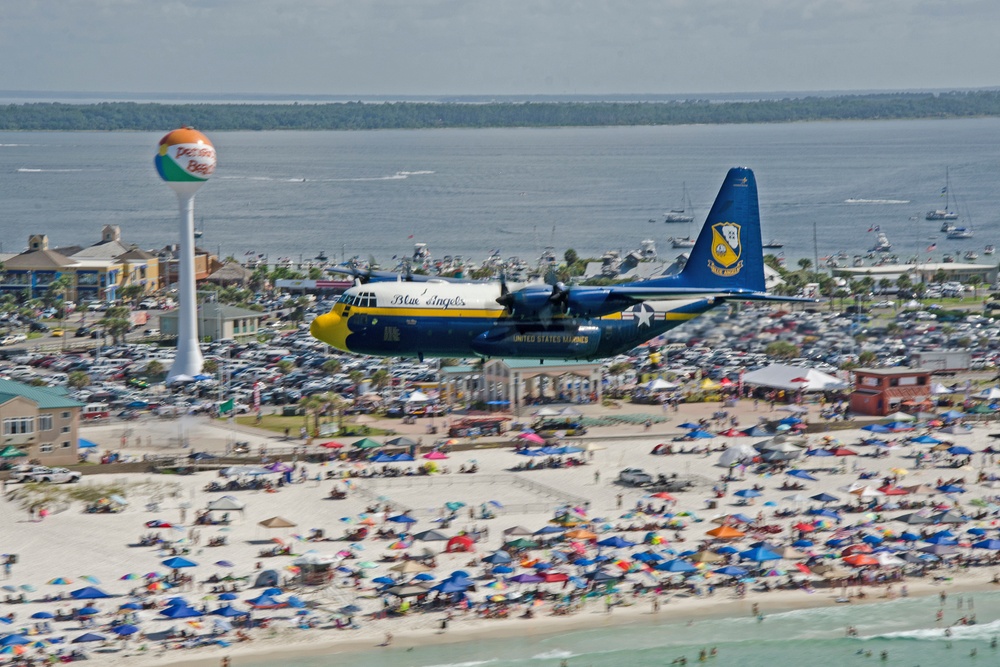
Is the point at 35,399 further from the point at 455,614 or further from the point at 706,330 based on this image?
the point at 706,330

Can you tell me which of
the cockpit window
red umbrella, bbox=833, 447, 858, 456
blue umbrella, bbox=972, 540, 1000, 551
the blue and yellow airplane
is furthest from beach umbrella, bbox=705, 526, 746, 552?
the cockpit window

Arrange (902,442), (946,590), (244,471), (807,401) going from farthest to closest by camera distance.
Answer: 1. (807,401)
2. (902,442)
3. (244,471)
4. (946,590)

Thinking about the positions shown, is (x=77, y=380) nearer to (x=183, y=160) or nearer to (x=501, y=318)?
(x=183, y=160)

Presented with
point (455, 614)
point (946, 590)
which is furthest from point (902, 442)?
point (455, 614)

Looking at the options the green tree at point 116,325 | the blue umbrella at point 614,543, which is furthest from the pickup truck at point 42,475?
the green tree at point 116,325

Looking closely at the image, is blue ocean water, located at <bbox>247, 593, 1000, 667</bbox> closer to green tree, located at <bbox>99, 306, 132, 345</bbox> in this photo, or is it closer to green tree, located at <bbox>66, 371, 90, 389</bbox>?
green tree, located at <bbox>66, 371, 90, 389</bbox>

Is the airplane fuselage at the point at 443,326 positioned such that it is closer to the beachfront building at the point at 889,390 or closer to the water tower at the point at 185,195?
the beachfront building at the point at 889,390

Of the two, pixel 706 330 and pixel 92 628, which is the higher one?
pixel 706 330
